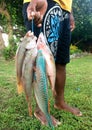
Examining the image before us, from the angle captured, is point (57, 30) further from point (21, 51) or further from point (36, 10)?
point (21, 51)

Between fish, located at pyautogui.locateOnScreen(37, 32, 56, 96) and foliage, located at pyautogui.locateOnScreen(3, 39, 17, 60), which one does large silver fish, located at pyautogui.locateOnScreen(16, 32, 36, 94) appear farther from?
foliage, located at pyautogui.locateOnScreen(3, 39, 17, 60)

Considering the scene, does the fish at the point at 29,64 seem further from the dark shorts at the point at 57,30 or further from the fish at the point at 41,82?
the dark shorts at the point at 57,30

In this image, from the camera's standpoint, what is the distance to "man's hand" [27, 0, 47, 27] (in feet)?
9.65

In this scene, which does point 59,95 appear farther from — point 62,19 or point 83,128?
point 62,19

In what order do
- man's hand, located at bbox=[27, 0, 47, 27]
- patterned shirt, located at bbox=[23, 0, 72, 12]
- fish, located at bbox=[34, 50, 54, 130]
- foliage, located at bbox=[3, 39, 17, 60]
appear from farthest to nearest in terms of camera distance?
1. foliage, located at bbox=[3, 39, 17, 60]
2. patterned shirt, located at bbox=[23, 0, 72, 12]
3. man's hand, located at bbox=[27, 0, 47, 27]
4. fish, located at bbox=[34, 50, 54, 130]

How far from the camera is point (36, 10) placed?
3.08m

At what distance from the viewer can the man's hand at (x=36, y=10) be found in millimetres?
2940

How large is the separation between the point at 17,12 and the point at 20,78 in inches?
577

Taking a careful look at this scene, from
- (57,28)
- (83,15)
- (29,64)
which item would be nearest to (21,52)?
(29,64)

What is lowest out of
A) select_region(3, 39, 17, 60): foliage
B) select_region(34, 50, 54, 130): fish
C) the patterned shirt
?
select_region(3, 39, 17, 60): foliage

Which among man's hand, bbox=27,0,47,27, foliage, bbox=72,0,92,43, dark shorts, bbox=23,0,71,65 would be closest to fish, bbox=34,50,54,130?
man's hand, bbox=27,0,47,27

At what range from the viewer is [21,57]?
2861 millimetres

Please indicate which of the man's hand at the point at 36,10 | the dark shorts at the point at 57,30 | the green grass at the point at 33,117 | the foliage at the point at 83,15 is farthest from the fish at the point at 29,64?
the foliage at the point at 83,15

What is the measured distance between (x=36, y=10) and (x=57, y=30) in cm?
60
